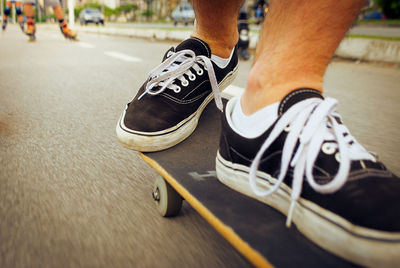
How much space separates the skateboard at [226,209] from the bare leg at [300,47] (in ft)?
0.79

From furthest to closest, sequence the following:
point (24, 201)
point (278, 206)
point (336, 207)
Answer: point (24, 201) → point (278, 206) → point (336, 207)

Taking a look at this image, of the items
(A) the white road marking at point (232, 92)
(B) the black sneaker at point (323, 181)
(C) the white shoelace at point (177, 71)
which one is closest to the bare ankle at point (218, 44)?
(C) the white shoelace at point (177, 71)

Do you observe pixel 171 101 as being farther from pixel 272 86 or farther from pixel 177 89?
pixel 272 86

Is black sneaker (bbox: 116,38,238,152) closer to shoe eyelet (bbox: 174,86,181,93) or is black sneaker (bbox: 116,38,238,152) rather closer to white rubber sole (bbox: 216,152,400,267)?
shoe eyelet (bbox: 174,86,181,93)

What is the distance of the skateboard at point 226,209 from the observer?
636mm

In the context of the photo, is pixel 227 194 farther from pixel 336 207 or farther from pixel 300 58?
pixel 300 58

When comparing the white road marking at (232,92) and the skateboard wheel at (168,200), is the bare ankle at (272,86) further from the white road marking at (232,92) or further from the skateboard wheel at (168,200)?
the white road marking at (232,92)

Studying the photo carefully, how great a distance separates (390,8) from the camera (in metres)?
19.0

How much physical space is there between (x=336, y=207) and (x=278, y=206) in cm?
16

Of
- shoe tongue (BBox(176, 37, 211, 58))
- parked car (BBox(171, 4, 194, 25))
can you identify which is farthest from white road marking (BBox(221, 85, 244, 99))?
parked car (BBox(171, 4, 194, 25))

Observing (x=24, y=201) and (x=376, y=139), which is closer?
(x=24, y=201)

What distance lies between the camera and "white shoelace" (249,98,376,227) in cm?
69

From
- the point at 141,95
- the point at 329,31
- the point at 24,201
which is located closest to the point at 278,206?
the point at 329,31

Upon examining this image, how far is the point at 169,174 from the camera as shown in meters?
0.95
